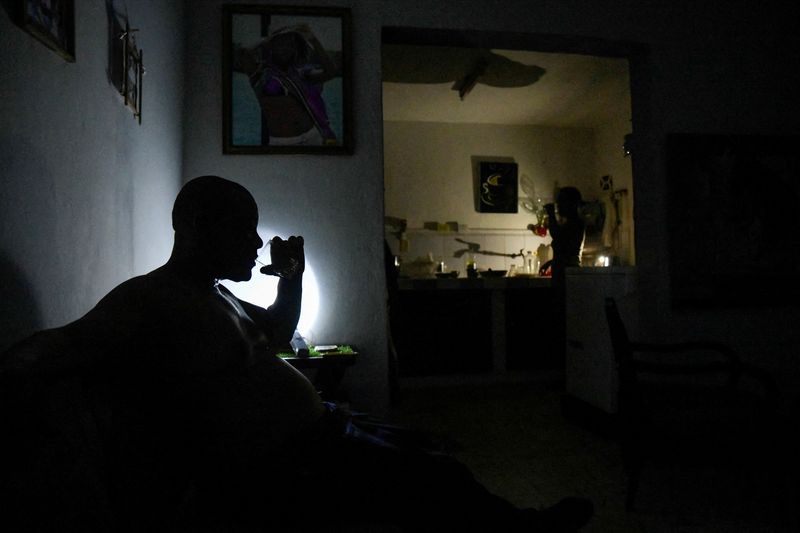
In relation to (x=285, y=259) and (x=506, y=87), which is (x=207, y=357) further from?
(x=506, y=87)

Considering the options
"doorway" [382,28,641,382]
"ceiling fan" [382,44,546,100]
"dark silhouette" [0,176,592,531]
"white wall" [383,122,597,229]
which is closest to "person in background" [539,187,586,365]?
"doorway" [382,28,641,382]

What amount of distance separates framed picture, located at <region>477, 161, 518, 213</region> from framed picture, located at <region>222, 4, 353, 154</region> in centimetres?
305

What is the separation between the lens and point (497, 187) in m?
5.52

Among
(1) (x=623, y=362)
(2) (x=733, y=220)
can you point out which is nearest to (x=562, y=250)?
(2) (x=733, y=220)

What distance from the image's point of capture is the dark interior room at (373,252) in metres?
1.00

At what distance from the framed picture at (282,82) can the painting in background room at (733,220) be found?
2.02 m

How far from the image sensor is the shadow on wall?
0.97 m

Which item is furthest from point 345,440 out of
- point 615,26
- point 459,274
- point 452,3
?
point 459,274

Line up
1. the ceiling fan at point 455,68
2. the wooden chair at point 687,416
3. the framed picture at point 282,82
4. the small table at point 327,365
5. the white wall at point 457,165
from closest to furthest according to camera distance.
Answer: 1. the wooden chair at point 687,416
2. the small table at point 327,365
3. the framed picture at point 282,82
4. the ceiling fan at point 455,68
5. the white wall at point 457,165

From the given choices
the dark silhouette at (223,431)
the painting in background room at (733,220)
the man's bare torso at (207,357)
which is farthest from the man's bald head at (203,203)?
the painting in background room at (733,220)

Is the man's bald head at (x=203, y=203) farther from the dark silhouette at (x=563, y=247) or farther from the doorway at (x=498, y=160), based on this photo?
the dark silhouette at (x=563, y=247)

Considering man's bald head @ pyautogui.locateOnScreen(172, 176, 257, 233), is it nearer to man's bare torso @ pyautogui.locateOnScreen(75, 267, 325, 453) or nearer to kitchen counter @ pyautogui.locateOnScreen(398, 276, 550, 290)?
man's bare torso @ pyautogui.locateOnScreen(75, 267, 325, 453)

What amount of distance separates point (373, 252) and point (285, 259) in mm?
1089

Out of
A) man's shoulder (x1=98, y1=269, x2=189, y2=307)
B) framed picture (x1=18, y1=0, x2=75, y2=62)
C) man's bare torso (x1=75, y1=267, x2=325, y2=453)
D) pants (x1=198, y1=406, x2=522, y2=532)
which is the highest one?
framed picture (x1=18, y1=0, x2=75, y2=62)
